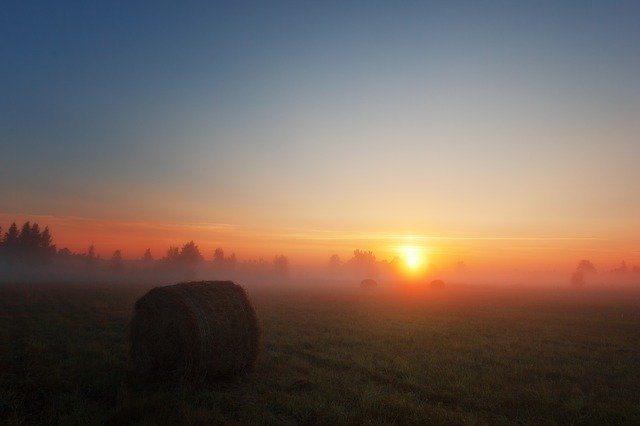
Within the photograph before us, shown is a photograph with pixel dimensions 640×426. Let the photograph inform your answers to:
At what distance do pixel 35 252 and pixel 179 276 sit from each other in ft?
135

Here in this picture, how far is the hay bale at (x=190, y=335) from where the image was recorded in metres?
9.98

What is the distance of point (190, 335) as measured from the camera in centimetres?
1011

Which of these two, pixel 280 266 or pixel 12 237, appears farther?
pixel 280 266

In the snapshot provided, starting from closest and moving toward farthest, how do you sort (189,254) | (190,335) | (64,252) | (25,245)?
(190,335)
(25,245)
(189,254)
(64,252)

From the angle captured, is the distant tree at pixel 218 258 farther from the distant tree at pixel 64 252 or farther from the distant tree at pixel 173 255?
the distant tree at pixel 64 252

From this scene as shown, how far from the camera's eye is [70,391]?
27.2 feet

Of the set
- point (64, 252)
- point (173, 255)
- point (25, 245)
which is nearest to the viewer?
point (25, 245)

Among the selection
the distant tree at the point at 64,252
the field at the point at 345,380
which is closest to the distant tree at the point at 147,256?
the distant tree at the point at 64,252

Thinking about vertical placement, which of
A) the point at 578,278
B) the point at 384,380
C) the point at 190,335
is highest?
the point at 190,335

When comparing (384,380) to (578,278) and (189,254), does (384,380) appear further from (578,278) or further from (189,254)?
(578,278)

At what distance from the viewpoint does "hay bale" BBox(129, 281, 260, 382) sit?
9.98 meters

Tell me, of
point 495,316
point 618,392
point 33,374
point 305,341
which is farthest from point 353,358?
point 495,316

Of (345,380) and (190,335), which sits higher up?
(190,335)

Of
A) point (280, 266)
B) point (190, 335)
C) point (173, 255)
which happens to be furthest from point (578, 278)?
point (190, 335)
